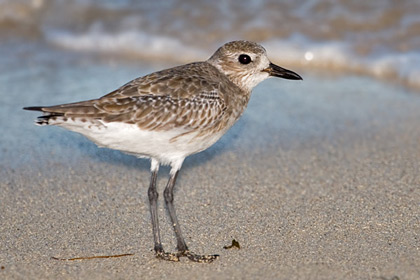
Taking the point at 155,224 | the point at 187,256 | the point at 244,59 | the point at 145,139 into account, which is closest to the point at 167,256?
the point at 187,256

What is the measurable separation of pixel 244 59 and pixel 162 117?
1035 millimetres

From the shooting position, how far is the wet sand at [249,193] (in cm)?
461

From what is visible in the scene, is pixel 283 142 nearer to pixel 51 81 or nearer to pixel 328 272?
pixel 328 272

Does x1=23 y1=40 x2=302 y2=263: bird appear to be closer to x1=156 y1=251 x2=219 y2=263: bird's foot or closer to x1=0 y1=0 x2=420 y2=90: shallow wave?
x1=156 y1=251 x2=219 y2=263: bird's foot

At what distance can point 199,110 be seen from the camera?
4.86m

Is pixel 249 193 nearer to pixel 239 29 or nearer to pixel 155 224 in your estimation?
pixel 155 224

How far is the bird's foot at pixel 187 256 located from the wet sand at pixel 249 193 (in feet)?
0.18

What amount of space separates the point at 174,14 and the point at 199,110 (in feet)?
18.6

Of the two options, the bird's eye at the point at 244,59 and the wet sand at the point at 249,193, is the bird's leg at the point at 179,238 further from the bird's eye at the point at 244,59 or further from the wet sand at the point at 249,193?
the bird's eye at the point at 244,59

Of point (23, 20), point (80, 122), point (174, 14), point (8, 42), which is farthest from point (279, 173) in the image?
point (23, 20)

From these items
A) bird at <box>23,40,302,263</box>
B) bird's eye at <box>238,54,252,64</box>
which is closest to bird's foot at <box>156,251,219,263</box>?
bird at <box>23,40,302,263</box>

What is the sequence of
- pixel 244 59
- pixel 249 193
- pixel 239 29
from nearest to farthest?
pixel 244 59
pixel 249 193
pixel 239 29

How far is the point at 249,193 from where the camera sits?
5.85 metres

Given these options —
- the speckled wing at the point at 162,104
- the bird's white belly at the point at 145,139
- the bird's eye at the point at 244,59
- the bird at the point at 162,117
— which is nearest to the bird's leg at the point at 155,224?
the bird at the point at 162,117
